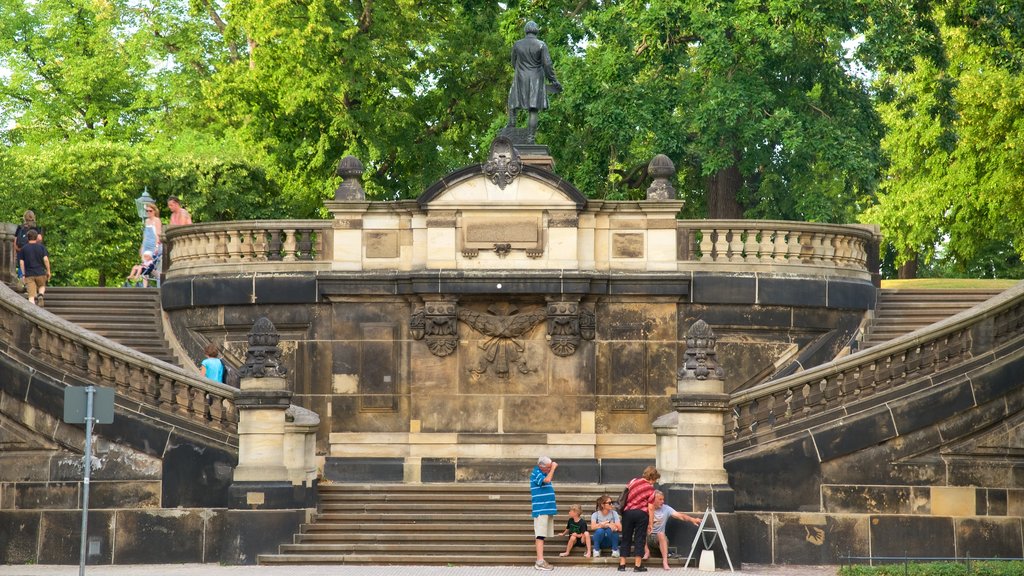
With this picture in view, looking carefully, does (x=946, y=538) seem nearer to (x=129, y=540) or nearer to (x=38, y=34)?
(x=129, y=540)

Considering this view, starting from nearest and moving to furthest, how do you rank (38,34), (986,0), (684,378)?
(684,378) < (986,0) < (38,34)

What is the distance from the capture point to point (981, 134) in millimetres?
40719

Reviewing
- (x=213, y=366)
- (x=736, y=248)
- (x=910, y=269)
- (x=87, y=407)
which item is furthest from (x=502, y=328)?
(x=910, y=269)

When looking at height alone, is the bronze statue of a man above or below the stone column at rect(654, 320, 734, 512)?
above

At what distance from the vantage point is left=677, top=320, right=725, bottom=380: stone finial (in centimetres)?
2150

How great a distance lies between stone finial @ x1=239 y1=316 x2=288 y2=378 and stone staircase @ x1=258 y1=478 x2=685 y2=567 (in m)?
1.95

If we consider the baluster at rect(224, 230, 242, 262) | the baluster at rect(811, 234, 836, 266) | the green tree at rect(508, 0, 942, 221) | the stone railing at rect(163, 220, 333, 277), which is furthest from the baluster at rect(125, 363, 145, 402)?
the green tree at rect(508, 0, 942, 221)

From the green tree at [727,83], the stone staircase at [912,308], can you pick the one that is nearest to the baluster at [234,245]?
the stone staircase at [912,308]

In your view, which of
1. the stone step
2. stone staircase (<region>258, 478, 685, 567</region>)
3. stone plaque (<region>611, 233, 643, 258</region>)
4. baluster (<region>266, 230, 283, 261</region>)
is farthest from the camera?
baluster (<region>266, 230, 283, 261</region>)

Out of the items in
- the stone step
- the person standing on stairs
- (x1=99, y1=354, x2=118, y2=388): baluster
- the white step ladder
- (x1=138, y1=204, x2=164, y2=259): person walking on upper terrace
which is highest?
(x1=138, y1=204, x2=164, y2=259): person walking on upper terrace

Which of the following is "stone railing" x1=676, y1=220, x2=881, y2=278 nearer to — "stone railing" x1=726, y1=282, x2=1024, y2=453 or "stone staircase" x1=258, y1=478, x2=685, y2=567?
"stone railing" x1=726, y1=282, x2=1024, y2=453

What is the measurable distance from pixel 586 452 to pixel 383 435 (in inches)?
114

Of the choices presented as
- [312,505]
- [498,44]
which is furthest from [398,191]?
[312,505]

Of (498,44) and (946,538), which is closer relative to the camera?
(946,538)
